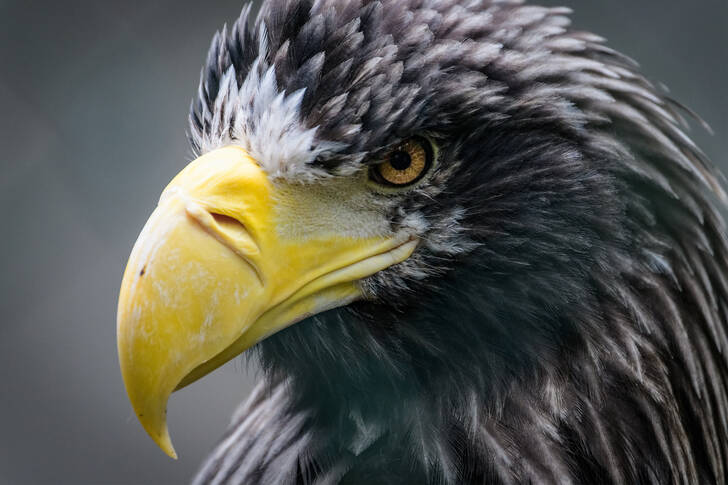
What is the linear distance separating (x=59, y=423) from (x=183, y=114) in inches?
44.8

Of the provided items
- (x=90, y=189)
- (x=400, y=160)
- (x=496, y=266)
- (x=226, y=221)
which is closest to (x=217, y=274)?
(x=226, y=221)

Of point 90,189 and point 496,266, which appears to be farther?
point 90,189

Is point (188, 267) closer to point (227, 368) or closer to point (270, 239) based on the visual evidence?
point (270, 239)

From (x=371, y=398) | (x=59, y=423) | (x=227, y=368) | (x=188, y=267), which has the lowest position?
(x=59, y=423)

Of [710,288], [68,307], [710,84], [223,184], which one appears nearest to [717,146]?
[710,84]

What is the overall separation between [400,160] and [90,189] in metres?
1.81

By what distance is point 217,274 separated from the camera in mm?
1062

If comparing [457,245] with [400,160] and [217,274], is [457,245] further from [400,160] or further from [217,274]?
[217,274]

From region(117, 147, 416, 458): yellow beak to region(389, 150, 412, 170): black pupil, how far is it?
0.33 ft

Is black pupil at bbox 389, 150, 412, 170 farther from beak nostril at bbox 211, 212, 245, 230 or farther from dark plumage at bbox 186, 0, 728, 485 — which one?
beak nostril at bbox 211, 212, 245, 230

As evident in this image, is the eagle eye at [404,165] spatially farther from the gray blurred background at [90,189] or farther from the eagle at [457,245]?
the gray blurred background at [90,189]

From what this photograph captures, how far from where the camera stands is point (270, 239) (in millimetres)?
1128

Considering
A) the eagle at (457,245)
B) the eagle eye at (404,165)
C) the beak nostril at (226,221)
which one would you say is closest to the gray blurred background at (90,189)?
the eagle at (457,245)

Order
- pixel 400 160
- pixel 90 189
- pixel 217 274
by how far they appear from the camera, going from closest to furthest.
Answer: pixel 217 274, pixel 400 160, pixel 90 189
